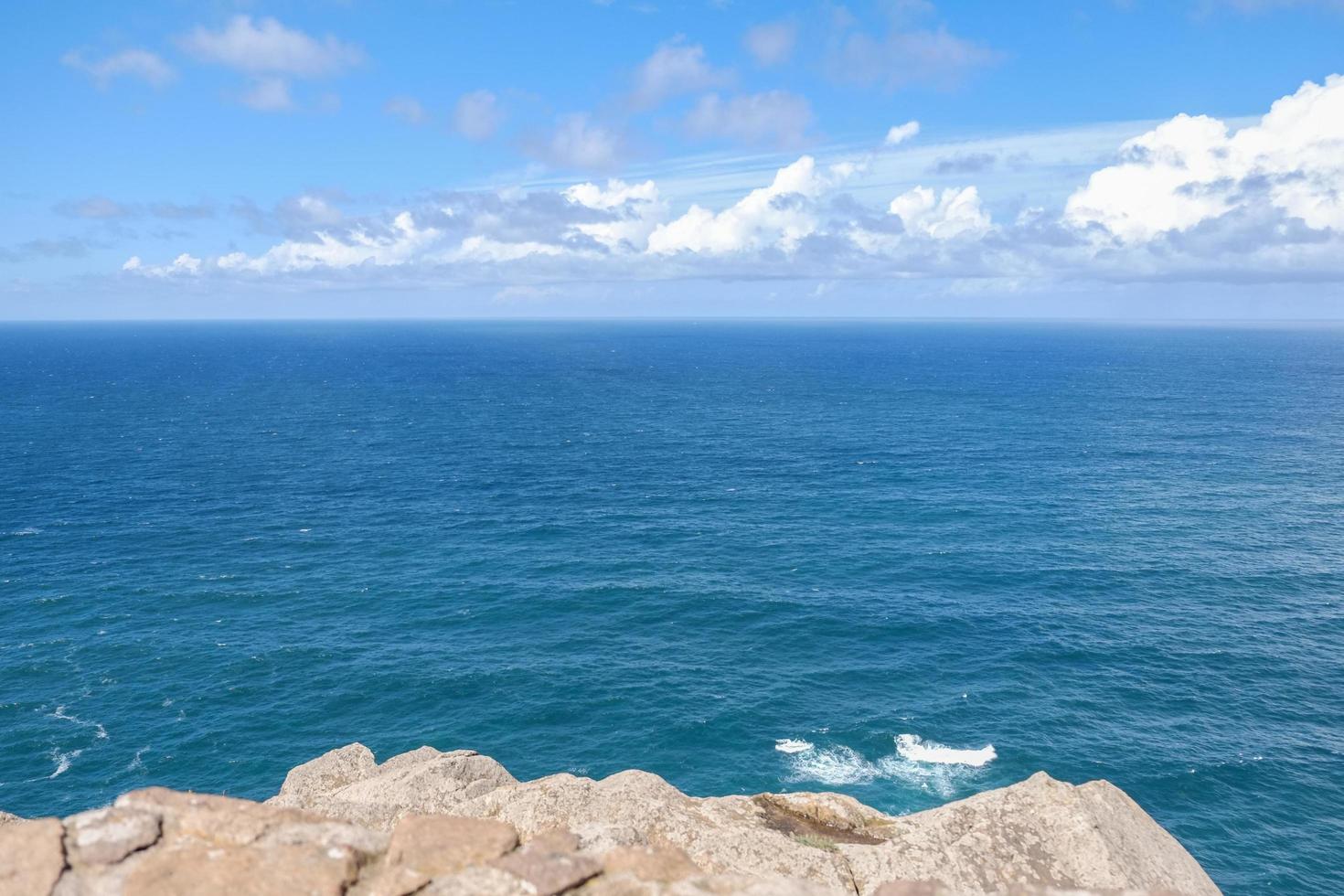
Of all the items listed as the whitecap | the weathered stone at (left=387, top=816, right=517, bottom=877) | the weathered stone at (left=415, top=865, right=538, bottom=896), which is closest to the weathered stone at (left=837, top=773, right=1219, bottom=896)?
the weathered stone at (left=387, top=816, right=517, bottom=877)

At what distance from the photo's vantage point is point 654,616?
84.0 metres

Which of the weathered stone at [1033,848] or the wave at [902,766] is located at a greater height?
the weathered stone at [1033,848]

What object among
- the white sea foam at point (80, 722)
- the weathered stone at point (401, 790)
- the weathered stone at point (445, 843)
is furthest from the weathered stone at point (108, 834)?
the white sea foam at point (80, 722)

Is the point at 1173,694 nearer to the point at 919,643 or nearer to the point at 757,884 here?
the point at 919,643

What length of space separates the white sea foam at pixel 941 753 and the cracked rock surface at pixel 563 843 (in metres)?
29.6

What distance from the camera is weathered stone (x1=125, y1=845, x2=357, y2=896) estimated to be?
17.1 m

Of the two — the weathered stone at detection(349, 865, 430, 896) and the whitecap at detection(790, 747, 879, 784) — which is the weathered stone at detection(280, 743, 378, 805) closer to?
the weathered stone at detection(349, 865, 430, 896)

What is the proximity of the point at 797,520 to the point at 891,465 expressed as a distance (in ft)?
124

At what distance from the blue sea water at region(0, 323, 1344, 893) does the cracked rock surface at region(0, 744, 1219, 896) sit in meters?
27.4

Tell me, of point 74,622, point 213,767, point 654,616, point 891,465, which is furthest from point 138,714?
point 891,465

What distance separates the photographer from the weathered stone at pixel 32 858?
16938 millimetres

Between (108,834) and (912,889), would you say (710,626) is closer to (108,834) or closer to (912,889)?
(912,889)

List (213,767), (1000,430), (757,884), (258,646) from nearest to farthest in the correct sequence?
1. (757,884)
2. (213,767)
3. (258,646)
4. (1000,430)

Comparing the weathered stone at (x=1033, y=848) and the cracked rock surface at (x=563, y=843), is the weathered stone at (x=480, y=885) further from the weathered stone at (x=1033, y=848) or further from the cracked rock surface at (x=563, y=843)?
the weathered stone at (x=1033, y=848)
